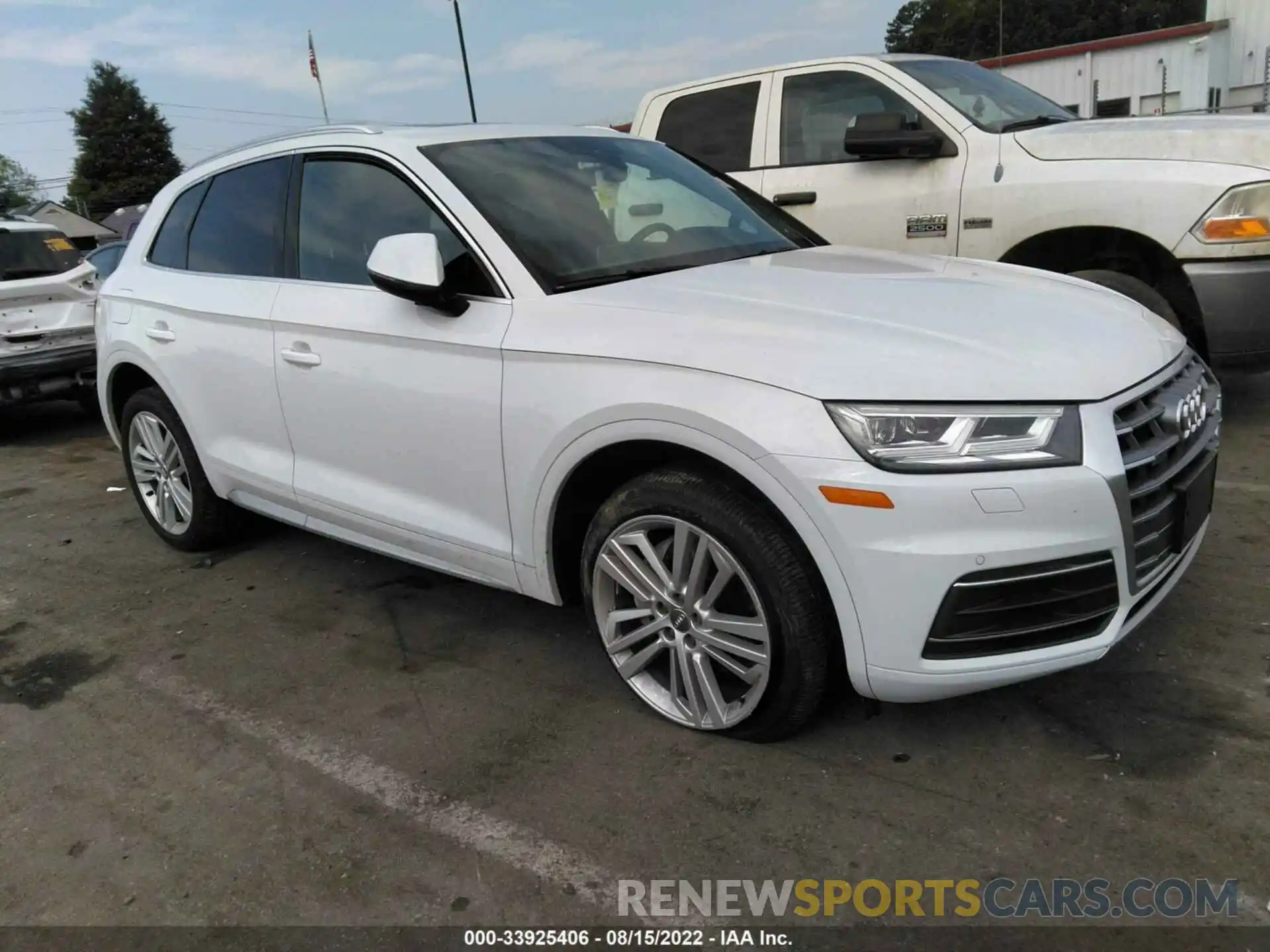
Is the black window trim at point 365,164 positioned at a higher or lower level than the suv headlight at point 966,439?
higher

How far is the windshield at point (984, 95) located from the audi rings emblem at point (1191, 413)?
3061 mm

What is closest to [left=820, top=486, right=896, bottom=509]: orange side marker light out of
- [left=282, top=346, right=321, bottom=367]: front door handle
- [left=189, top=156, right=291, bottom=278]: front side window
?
[left=282, top=346, right=321, bottom=367]: front door handle

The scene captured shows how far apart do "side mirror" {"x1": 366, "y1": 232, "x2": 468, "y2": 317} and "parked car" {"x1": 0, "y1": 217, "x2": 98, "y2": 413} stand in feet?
19.0

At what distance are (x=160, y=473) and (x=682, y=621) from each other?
3.06 m

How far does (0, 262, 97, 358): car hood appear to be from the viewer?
25.8 feet

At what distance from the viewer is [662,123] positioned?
6789 mm

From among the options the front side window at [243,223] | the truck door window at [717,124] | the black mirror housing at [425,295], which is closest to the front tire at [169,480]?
the front side window at [243,223]

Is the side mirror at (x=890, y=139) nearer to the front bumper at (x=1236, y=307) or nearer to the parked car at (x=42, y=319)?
the front bumper at (x=1236, y=307)

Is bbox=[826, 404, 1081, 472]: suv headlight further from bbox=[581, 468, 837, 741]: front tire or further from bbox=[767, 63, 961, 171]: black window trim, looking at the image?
bbox=[767, 63, 961, 171]: black window trim

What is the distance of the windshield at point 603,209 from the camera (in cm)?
309

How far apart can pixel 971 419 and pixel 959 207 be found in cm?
351

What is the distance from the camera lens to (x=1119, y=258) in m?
5.04

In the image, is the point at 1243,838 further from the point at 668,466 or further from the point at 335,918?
the point at 335,918

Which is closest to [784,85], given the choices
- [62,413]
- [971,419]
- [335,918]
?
[971,419]
